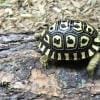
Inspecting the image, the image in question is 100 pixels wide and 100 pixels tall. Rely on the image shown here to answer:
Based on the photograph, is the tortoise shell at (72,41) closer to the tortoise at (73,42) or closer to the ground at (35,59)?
the tortoise at (73,42)

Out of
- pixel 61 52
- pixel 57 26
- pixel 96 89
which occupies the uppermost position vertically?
pixel 57 26

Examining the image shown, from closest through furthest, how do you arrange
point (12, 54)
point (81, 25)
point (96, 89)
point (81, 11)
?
point (96, 89) < point (81, 25) < point (12, 54) < point (81, 11)

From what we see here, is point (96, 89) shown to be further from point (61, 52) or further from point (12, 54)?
point (12, 54)

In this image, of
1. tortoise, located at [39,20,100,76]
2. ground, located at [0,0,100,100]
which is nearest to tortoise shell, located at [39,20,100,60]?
tortoise, located at [39,20,100,76]

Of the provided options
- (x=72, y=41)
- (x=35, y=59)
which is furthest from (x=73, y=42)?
(x=35, y=59)

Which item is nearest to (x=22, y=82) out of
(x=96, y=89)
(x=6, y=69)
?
(x=6, y=69)

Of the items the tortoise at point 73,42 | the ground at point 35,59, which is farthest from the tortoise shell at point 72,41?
the ground at point 35,59

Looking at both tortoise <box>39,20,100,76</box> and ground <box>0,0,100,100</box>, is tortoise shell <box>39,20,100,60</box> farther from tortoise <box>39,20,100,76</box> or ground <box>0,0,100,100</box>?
ground <box>0,0,100,100</box>
